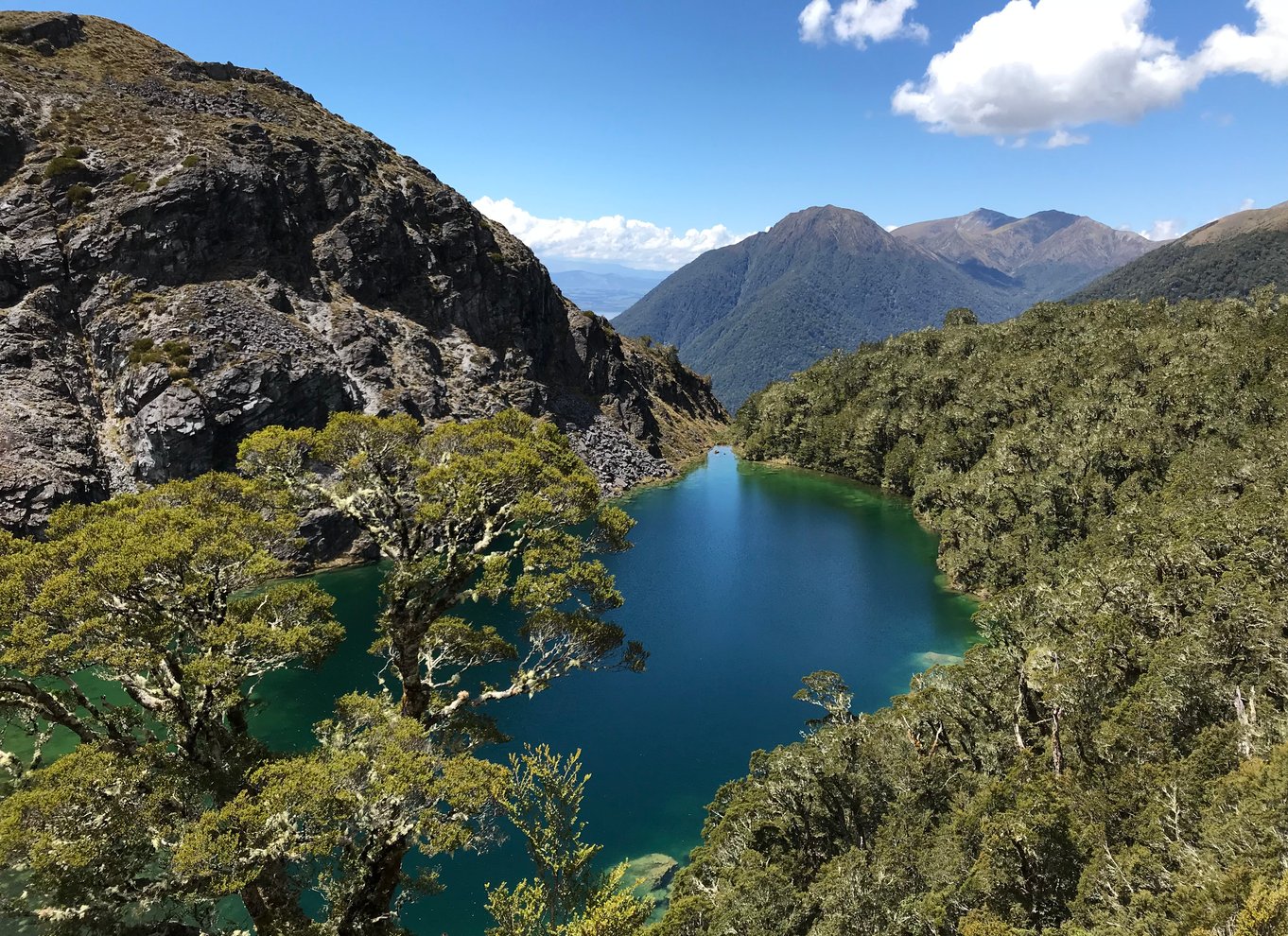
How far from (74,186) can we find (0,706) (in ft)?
319

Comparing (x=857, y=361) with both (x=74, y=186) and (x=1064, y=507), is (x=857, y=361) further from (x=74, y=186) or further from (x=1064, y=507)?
(x=74, y=186)

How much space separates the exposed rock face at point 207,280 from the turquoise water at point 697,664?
2862 cm

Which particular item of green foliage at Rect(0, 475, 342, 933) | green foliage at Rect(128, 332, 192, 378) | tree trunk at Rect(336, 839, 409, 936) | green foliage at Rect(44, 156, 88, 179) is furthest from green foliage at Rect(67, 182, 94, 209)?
tree trunk at Rect(336, 839, 409, 936)

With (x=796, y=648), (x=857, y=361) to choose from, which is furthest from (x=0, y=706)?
(x=857, y=361)

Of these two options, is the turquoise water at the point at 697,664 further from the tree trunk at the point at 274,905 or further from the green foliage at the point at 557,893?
the tree trunk at the point at 274,905

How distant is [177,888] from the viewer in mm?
13945

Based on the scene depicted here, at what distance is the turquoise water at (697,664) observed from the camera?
34969mm

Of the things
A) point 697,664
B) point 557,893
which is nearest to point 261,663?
point 557,893

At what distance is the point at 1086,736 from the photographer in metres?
27.2

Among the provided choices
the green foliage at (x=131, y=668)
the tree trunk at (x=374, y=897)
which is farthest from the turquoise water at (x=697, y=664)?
the green foliage at (x=131, y=668)

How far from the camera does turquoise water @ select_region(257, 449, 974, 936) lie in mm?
34969

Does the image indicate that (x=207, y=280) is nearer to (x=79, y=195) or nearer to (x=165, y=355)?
(x=165, y=355)

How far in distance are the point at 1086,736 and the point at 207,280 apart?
4135 inches

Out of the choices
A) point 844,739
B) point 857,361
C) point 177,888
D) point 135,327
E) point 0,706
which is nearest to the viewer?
point 177,888
